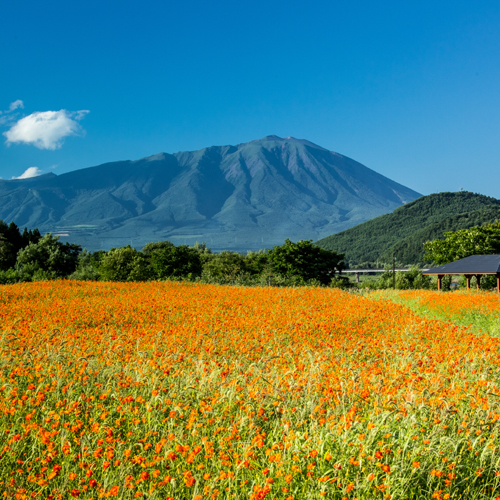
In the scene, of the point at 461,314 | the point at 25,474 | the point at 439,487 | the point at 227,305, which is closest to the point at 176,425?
the point at 25,474

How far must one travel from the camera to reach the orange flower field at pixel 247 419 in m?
2.84

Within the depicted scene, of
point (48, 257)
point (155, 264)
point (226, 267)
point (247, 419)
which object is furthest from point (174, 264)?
point (247, 419)

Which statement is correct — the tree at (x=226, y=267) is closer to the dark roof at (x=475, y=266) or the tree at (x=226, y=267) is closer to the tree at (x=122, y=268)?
the tree at (x=122, y=268)

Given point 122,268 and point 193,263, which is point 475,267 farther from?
point 122,268

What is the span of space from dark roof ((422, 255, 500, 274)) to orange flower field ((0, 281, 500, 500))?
932 inches

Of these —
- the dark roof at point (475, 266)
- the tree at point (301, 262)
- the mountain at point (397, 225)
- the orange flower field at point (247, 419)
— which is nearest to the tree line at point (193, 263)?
the tree at point (301, 262)

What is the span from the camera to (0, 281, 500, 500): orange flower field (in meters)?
2.84

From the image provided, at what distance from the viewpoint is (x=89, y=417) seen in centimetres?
403

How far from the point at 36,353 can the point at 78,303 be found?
6952mm

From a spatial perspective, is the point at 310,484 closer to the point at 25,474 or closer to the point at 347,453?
the point at 347,453

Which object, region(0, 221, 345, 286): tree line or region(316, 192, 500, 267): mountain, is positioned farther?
region(316, 192, 500, 267): mountain

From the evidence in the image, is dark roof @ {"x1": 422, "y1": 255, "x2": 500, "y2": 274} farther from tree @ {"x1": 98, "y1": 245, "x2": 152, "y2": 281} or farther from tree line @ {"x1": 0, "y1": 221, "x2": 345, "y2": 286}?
tree @ {"x1": 98, "y1": 245, "x2": 152, "y2": 281}

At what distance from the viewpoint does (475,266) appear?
30.6m

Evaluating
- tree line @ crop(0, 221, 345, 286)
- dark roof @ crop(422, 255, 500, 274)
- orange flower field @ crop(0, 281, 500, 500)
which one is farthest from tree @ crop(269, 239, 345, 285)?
orange flower field @ crop(0, 281, 500, 500)
